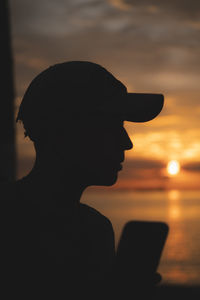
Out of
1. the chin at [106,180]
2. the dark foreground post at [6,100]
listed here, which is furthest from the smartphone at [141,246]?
the dark foreground post at [6,100]

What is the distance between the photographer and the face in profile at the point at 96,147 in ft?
5.76

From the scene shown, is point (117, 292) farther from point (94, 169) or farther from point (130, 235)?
point (94, 169)

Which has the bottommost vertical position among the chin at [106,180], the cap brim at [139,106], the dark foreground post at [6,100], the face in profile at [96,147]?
the chin at [106,180]

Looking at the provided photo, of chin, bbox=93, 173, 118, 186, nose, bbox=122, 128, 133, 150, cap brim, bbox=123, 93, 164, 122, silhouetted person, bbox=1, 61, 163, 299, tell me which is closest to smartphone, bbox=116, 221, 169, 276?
silhouetted person, bbox=1, 61, 163, 299

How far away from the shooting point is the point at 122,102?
176cm

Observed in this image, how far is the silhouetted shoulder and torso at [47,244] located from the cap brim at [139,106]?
457 millimetres

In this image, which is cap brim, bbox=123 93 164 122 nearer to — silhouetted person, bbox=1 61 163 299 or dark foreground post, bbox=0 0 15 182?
silhouetted person, bbox=1 61 163 299

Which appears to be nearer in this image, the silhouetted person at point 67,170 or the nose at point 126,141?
the silhouetted person at point 67,170

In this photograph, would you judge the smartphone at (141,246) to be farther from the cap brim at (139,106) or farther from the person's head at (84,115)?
the cap brim at (139,106)

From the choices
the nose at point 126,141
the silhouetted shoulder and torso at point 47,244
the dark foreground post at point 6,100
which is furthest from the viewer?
the dark foreground post at point 6,100

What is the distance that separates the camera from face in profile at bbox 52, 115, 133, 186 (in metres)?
1.76

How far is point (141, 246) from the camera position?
6.06 ft

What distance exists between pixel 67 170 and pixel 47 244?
311 mm

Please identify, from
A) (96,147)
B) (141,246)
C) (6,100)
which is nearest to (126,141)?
(96,147)
